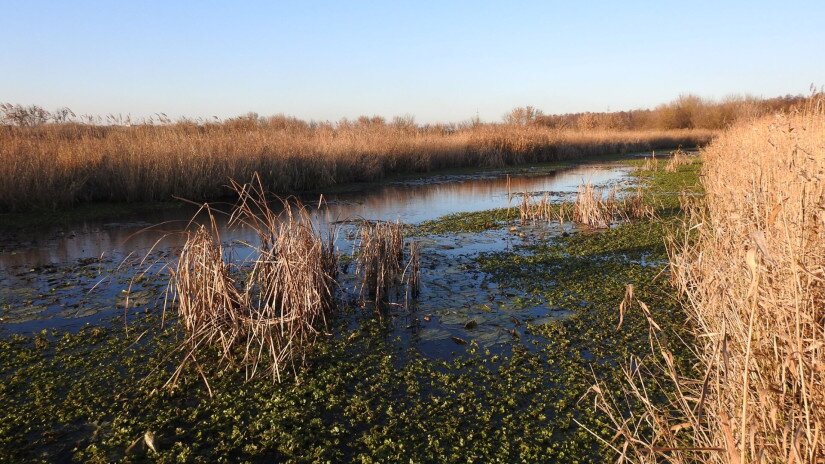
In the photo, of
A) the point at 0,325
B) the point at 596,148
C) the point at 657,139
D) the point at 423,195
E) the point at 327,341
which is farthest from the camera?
the point at 657,139

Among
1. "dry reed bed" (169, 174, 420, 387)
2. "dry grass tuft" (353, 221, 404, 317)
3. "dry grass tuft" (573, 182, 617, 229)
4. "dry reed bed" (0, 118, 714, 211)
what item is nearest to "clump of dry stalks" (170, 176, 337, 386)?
"dry reed bed" (169, 174, 420, 387)

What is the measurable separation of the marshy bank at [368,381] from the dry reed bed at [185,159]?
5593 millimetres

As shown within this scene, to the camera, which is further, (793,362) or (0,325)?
(0,325)

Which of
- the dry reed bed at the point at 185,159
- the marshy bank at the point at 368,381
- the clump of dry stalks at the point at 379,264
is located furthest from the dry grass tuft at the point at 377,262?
the dry reed bed at the point at 185,159

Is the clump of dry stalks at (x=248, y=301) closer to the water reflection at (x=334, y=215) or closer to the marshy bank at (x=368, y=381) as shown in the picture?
the marshy bank at (x=368, y=381)

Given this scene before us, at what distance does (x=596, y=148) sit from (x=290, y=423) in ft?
95.8

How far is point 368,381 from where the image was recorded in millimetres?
3562

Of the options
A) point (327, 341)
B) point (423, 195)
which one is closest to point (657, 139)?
point (423, 195)

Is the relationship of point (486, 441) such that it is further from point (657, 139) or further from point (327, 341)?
point (657, 139)

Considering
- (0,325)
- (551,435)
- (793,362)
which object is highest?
(793,362)

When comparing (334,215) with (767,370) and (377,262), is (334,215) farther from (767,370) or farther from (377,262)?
(767,370)

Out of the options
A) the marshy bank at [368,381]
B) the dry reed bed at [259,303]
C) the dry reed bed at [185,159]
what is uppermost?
the dry reed bed at [185,159]

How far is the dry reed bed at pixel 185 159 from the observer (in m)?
10.2

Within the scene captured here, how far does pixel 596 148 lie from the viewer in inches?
1143
